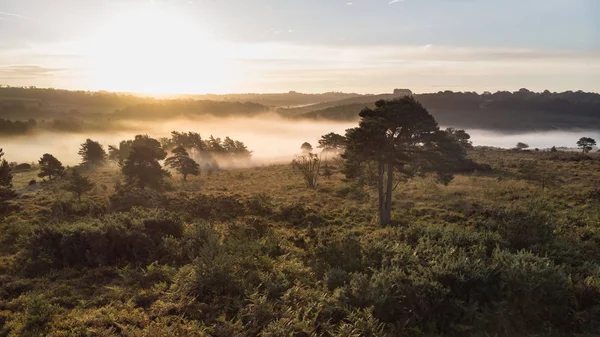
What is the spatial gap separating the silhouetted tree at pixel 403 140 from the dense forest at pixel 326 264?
78 mm

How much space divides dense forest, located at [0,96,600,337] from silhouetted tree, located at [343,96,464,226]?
78 millimetres

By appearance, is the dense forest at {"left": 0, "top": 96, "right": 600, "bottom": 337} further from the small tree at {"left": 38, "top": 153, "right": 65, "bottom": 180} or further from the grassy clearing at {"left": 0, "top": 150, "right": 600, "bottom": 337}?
the small tree at {"left": 38, "top": 153, "right": 65, "bottom": 180}

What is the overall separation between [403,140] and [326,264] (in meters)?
9.81

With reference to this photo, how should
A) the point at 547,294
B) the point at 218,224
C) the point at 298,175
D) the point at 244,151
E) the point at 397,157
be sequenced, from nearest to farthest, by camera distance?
1. the point at 547,294
2. the point at 397,157
3. the point at 218,224
4. the point at 298,175
5. the point at 244,151

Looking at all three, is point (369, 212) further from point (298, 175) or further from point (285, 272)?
point (298, 175)

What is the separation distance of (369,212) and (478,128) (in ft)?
638

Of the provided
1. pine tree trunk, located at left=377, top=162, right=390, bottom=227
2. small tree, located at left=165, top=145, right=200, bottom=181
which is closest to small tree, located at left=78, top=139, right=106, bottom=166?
small tree, located at left=165, top=145, right=200, bottom=181

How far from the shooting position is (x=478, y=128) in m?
192

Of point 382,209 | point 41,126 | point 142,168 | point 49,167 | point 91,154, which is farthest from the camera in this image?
point 41,126

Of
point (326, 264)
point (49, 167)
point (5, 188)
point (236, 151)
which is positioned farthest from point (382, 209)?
point (236, 151)

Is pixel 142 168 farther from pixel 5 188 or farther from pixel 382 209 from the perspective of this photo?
pixel 382 209

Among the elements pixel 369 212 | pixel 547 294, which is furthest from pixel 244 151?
pixel 547 294

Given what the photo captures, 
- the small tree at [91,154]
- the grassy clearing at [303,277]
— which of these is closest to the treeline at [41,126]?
the small tree at [91,154]

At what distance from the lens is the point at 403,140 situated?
2014 cm
